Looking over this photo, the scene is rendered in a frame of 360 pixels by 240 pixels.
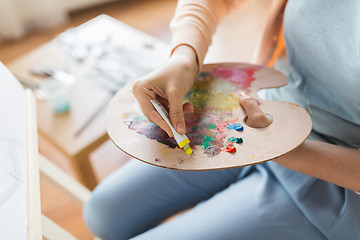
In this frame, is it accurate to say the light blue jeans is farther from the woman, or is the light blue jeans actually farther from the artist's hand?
the artist's hand

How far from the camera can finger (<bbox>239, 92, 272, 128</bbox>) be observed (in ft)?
2.00

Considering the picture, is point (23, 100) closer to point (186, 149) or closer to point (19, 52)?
point (186, 149)

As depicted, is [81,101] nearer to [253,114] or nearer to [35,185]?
[35,185]

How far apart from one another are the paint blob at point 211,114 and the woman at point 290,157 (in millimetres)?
24

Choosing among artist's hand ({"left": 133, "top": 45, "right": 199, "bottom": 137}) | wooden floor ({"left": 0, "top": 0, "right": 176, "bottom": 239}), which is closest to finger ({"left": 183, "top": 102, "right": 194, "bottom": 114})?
artist's hand ({"left": 133, "top": 45, "right": 199, "bottom": 137})

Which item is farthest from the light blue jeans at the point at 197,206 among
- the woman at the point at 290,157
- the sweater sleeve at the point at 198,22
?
the sweater sleeve at the point at 198,22

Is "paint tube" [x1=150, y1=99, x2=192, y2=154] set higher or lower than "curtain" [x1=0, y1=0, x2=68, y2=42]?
higher

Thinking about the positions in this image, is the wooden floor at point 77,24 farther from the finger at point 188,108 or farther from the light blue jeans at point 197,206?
the finger at point 188,108

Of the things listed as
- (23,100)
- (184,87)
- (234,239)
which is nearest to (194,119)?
(184,87)

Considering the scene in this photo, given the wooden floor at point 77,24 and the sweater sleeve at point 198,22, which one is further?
the wooden floor at point 77,24

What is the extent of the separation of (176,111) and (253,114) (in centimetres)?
14

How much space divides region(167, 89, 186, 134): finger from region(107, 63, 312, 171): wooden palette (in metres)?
0.03

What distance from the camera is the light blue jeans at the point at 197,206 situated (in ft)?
2.18

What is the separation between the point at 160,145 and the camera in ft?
1.98
